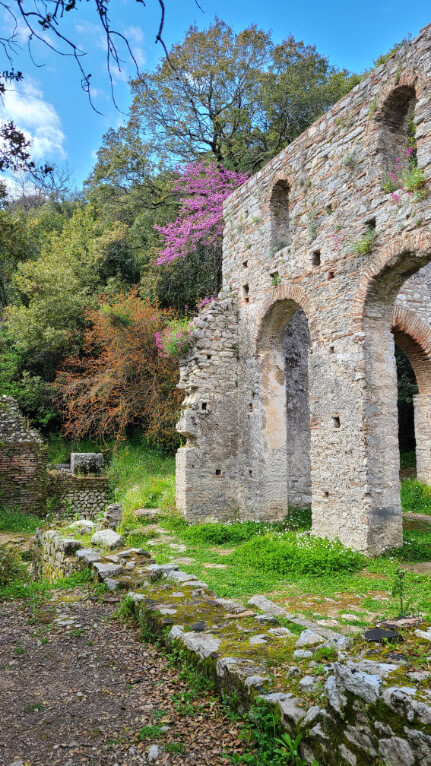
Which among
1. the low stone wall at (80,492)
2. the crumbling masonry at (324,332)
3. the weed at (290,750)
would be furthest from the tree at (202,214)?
the weed at (290,750)

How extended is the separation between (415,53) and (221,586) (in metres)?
7.11

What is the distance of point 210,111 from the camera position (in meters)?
16.0

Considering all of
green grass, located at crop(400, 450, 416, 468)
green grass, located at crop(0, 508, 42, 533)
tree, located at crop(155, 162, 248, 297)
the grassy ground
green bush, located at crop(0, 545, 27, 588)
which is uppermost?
tree, located at crop(155, 162, 248, 297)

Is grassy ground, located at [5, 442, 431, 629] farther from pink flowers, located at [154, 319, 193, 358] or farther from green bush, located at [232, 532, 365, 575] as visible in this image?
pink flowers, located at [154, 319, 193, 358]

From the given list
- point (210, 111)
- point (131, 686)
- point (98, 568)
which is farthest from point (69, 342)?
point (131, 686)

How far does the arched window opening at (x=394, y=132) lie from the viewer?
6.75 m

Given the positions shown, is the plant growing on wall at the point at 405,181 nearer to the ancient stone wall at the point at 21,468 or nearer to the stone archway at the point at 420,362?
the stone archway at the point at 420,362

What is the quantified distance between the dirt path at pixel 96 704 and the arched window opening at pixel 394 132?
6.59 m

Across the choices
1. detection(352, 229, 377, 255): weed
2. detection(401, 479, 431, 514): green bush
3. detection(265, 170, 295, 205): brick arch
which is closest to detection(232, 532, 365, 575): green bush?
detection(401, 479, 431, 514): green bush

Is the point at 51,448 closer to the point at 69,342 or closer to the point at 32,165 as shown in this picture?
the point at 69,342

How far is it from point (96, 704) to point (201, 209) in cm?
1382

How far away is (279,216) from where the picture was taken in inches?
383

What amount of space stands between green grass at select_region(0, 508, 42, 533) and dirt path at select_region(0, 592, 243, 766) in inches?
325

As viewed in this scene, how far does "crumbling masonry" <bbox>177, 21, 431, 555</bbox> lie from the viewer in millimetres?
6605
